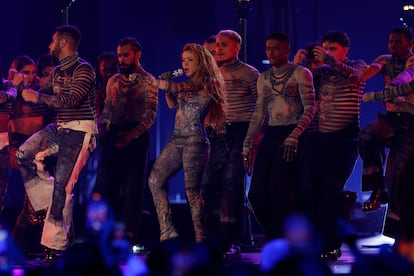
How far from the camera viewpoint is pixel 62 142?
9.23m

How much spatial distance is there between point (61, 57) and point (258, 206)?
2312 millimetres

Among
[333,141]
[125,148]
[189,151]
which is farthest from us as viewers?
[125,148]

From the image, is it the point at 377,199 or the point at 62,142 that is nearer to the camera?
the point at 377,199

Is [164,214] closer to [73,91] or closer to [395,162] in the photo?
[73,91]

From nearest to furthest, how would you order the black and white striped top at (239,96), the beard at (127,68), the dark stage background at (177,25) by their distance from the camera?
the black and white striped top at (239,96) < the beard at (127,68) < the dark stage background at (177,25)

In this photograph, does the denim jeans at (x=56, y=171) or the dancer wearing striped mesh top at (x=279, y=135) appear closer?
the dancer wearing striped mesh top at (x=279, y=135)

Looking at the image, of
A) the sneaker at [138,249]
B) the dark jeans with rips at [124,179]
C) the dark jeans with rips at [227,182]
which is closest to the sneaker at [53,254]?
the dark jeans with rips at [124,179]

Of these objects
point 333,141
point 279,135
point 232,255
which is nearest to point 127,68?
point 279,135

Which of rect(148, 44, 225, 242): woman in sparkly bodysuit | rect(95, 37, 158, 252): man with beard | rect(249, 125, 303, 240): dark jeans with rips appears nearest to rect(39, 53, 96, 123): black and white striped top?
rect(95, 37, 158, 252): man with beard

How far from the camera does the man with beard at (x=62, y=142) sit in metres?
9.12

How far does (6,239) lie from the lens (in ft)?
17.8

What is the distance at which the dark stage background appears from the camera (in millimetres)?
13438

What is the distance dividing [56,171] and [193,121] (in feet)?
4.42

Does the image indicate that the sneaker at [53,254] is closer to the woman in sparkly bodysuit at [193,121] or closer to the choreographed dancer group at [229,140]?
the choreographed dancer group at [229,140]
